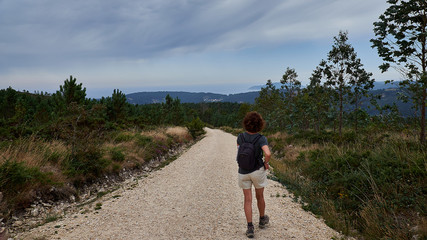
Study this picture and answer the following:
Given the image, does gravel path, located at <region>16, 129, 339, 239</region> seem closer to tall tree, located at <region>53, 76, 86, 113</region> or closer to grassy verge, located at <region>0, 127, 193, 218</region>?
grassy verge, located at <region>0, 127, 193, 218</region>

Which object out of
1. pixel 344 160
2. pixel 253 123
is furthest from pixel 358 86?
pixel 253 123

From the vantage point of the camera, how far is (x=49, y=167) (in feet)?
22.7

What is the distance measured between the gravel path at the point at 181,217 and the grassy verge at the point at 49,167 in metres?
1.32

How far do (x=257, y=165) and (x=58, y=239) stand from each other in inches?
151

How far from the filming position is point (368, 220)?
4.86 m

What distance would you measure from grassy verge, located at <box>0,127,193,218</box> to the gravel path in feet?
4.34

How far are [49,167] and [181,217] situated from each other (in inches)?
183

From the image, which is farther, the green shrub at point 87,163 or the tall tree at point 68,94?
the tall tree at point 68,94

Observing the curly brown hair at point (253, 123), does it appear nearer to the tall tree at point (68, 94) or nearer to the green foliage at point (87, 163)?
the green foliage at point (87, 163)

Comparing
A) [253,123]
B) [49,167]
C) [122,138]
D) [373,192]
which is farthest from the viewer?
[122,138]

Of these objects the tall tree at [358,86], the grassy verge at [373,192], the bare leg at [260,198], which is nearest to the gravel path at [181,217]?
the bare leg at [260,198]

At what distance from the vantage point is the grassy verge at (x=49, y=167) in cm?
550

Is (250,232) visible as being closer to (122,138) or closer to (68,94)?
(122,138)

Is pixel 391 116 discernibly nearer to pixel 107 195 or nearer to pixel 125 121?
pixel 107 195
